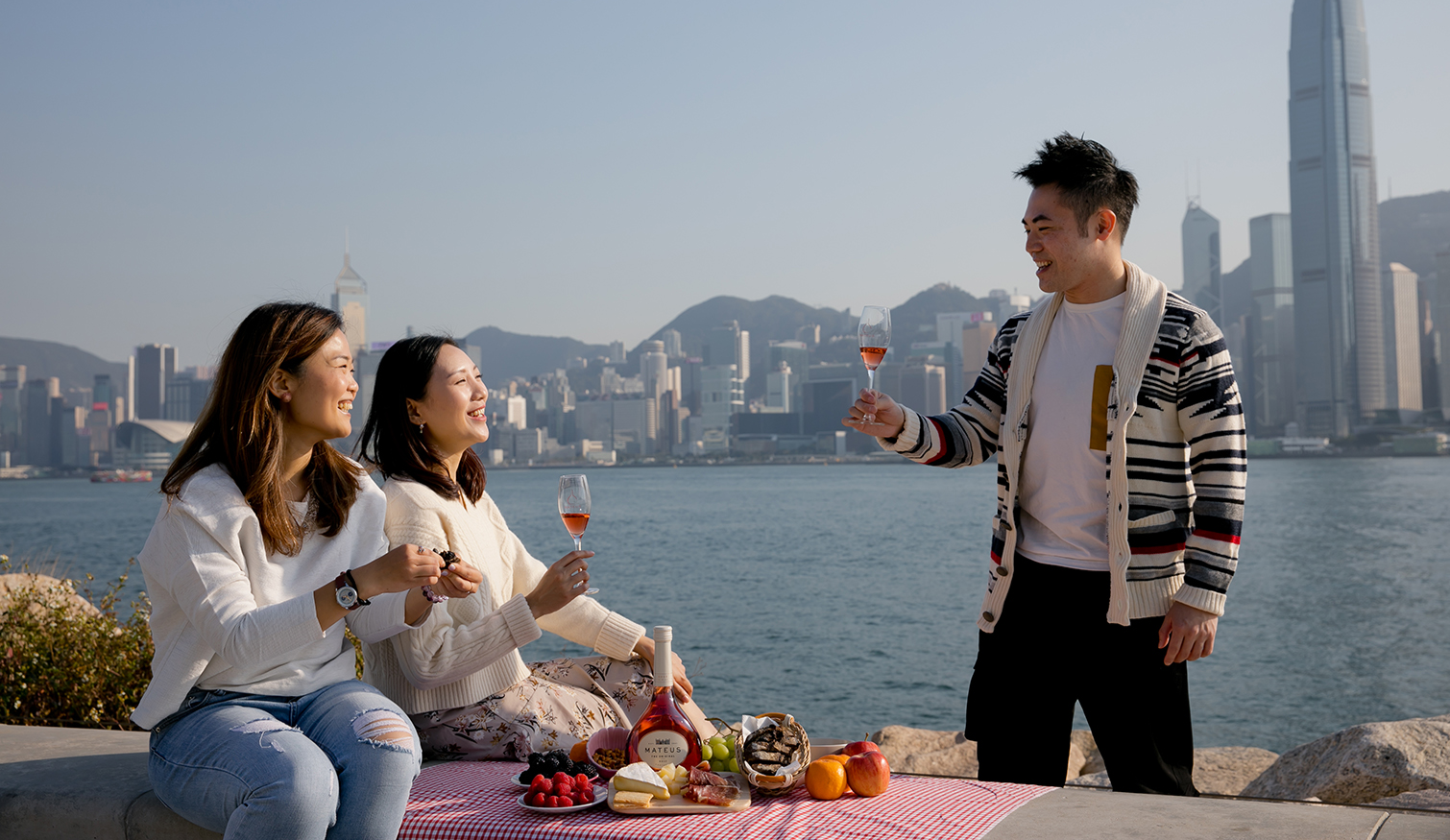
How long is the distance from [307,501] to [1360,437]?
108 meters

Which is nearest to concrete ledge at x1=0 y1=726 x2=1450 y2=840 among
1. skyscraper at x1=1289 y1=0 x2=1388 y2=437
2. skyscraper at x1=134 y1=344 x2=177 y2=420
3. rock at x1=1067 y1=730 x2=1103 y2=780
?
rock at x1=1067 y1=730 x2=1103 y2=780

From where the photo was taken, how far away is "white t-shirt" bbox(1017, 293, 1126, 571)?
2.79m

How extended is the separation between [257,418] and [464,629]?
738 mm

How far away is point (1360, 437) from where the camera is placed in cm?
9394

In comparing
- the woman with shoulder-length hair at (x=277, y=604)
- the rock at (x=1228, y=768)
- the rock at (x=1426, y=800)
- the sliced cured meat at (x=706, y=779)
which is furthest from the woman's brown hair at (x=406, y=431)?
the rock at (x=1228, y=768)

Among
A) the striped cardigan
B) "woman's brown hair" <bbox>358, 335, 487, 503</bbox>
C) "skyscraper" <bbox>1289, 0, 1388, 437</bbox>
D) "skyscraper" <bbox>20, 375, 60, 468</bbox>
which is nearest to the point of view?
the striped cardigan

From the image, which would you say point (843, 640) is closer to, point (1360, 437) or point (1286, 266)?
point (1360, 437)

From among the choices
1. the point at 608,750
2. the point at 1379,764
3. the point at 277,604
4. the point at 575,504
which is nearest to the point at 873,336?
the point at 575,504

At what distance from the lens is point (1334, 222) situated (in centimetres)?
12012

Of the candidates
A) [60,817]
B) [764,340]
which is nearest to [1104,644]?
[60,817]

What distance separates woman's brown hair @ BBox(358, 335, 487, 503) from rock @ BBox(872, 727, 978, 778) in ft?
14.6

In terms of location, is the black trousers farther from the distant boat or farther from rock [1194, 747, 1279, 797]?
the distant boat

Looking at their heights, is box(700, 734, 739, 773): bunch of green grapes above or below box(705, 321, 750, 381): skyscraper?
below

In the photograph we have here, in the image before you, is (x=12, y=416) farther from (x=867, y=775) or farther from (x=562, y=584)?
(x=867, y=775)
